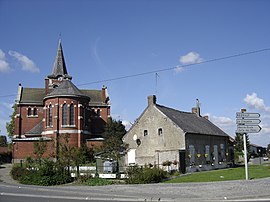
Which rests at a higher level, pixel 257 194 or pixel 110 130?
pixel 110 130

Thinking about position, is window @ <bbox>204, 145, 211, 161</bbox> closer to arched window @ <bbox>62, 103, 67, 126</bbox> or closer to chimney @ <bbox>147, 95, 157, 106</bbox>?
chimney @ <bbox>147, 95, 157, 106</bbox>

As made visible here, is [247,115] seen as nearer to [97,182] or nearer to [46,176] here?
[97,182]

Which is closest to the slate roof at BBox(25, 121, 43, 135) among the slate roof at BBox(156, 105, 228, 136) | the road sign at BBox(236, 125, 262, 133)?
the slate roof at BBox(156, 105, 228, 136)

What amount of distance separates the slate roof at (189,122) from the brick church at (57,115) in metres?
16.8

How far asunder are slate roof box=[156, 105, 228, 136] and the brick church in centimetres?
1684

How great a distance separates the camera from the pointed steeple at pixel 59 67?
73.4 metres

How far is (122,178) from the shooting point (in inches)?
1001

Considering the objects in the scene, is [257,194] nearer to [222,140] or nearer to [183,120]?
[183,120]

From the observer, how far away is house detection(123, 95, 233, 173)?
34.7 m

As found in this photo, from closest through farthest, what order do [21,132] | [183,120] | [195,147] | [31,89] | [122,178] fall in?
[122,178] < [195,147] < [183,120] < [21,132] < [31,89]

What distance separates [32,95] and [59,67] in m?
9.06

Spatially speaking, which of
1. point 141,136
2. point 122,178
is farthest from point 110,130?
point 122,178

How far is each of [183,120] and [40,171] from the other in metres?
19.0

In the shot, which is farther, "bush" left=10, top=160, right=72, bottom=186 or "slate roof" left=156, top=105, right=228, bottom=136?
"slate roof" left=156, top=105, right=228, bottom=136
